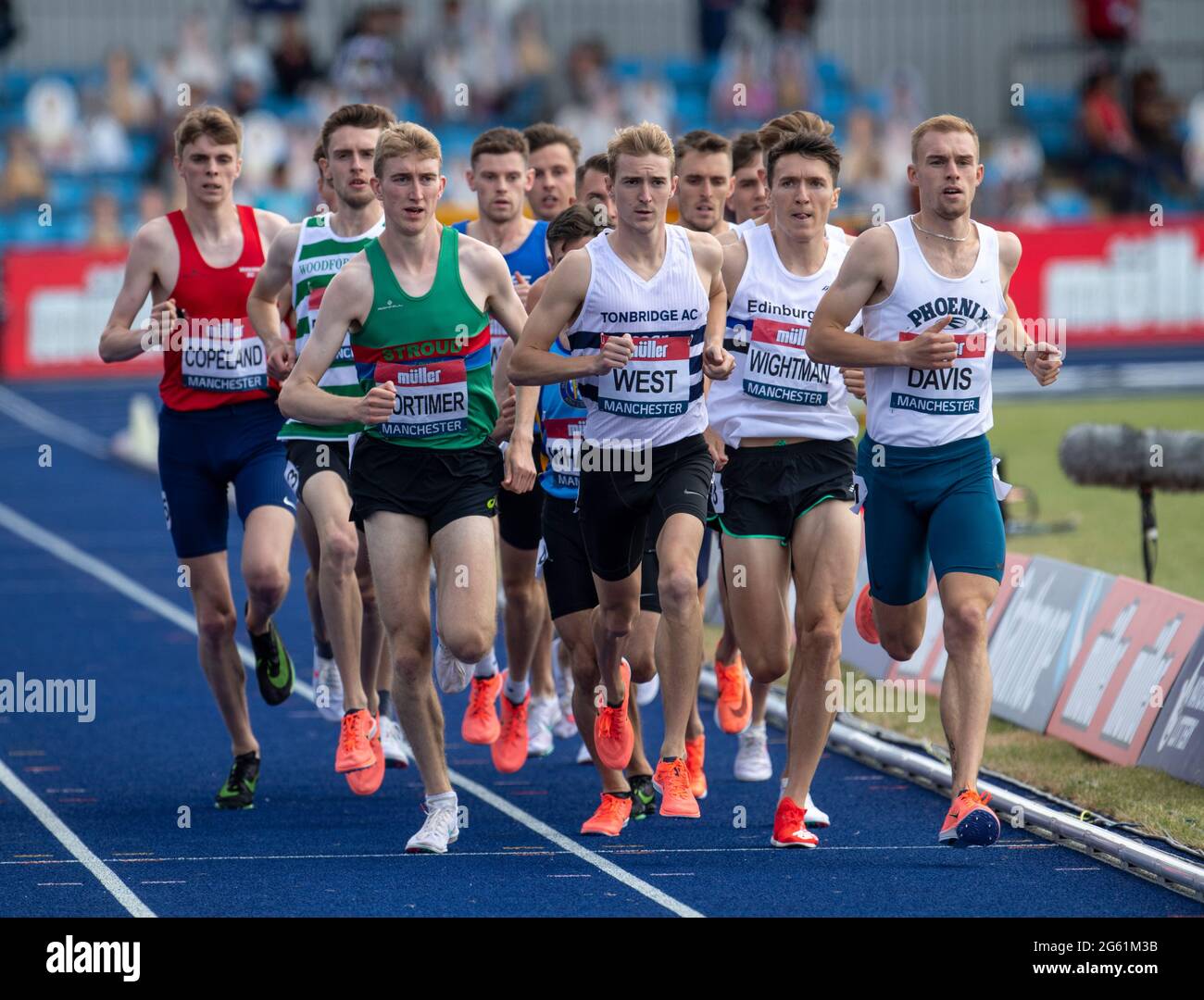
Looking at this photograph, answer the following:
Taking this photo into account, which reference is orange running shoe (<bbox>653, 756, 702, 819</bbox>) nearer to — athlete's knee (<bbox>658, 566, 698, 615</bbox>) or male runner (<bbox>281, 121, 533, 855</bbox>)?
athlete's knee (<bbox>658, 566, 698, 615</bbox>)

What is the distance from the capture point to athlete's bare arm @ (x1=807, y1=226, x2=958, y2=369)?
7234mm

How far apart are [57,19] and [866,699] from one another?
70.6 ft


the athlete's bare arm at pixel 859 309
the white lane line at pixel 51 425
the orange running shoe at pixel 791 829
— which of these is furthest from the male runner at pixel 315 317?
the white lane line at pixel 51 425

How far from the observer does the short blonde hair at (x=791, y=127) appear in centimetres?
823

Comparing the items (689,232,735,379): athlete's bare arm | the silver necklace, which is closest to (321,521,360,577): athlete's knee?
(689,232,735,379): athlete's bare arm

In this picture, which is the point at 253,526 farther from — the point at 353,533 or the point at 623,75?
the point at 623,75

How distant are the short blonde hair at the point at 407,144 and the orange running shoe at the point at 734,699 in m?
2.82

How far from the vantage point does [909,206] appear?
28.0 meters

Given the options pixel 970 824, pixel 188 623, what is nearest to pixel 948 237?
pixel 970 824

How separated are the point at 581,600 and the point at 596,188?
81.0 inches

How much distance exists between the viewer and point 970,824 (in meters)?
6.90

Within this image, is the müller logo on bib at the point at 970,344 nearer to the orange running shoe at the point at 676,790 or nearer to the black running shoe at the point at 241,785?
the orange running shoe at the point at 676,790

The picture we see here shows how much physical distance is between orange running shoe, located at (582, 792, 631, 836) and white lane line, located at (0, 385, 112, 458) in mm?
14670
